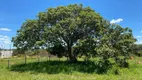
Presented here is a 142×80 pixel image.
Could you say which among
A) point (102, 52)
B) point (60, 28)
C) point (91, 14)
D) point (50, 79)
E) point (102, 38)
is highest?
point (91, 14)

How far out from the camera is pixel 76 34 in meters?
18.0

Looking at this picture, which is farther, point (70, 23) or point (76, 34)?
point (76, 34)

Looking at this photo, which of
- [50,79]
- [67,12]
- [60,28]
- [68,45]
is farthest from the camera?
[68,45]

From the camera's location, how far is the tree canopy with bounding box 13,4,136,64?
636 inches

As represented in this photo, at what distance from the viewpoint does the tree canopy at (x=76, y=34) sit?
16156mm

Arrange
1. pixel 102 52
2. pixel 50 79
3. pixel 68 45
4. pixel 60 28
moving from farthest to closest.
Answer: pixel 68 45, pixel 60 28, pixel 102 52, pixel 50 79

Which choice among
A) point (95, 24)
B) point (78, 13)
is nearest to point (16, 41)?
point (78, 13)

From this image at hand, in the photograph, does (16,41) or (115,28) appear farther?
(16,41)

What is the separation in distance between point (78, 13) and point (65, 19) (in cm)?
186

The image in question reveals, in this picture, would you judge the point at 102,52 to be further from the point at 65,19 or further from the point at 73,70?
the point at 65,19

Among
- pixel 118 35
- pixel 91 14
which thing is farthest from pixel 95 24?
pixel 118 35

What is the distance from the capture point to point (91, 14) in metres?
16.9

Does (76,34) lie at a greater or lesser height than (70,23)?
lesser

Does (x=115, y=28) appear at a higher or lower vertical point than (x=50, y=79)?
higher
